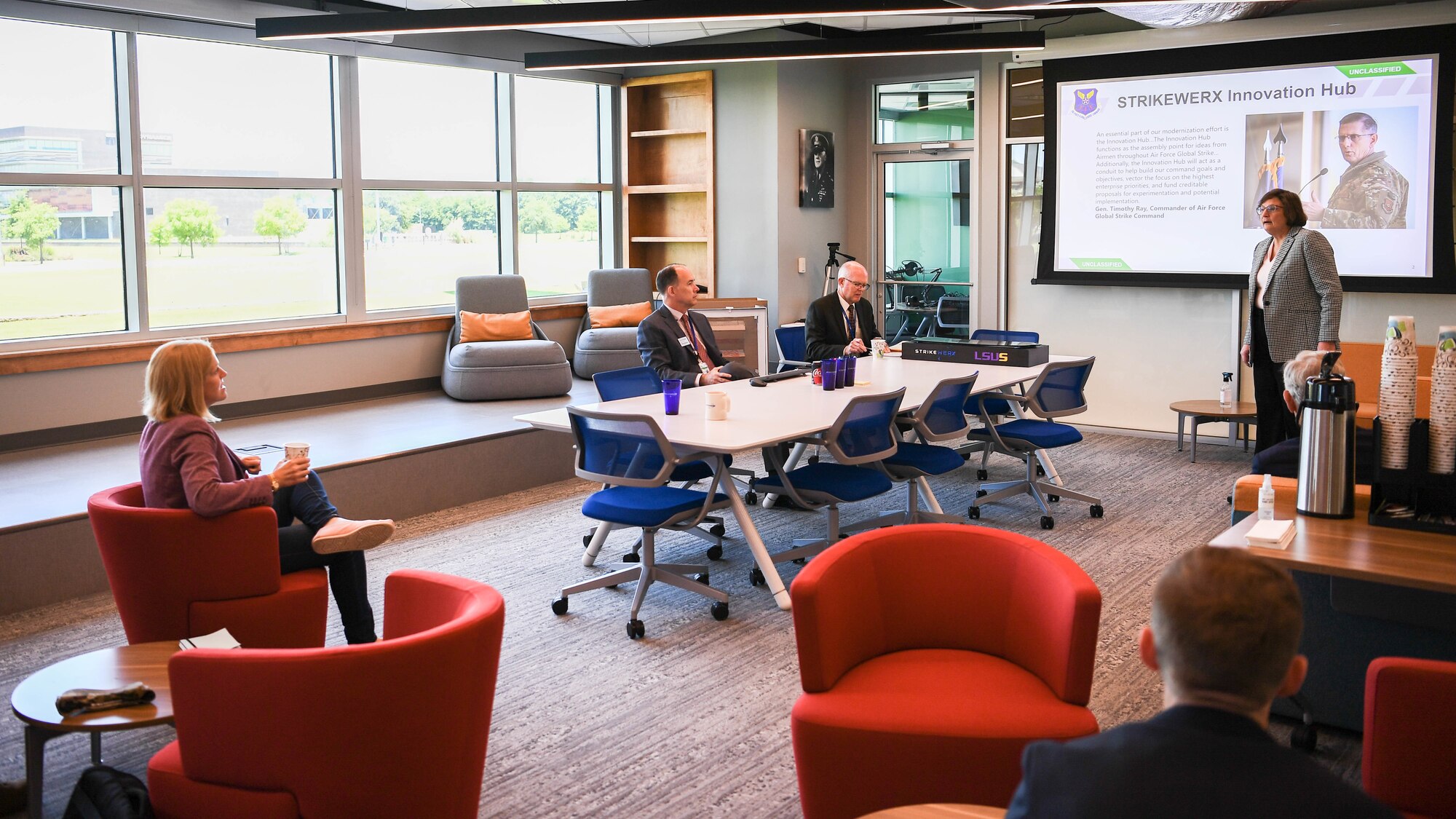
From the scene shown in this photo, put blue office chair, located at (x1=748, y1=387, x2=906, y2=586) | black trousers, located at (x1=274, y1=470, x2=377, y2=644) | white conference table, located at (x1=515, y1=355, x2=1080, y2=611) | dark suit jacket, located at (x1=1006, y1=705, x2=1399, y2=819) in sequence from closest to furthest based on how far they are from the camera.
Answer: dark suit jacket, located at (x1=1006, y1=705, x2=1399, y2=819) → black trousers, located at (x1=274, y1=470, x2=377, y2=644) → white conference table, located at (x1=515, y1=355, x2=1080, y2=611) → blue office chair, located at (x1=748, y1=387, x2=906, y2=586)

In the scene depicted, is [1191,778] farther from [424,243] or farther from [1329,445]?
[424,243]

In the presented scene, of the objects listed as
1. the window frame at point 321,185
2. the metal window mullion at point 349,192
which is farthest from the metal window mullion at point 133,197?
the metal window mullion at point 349,192

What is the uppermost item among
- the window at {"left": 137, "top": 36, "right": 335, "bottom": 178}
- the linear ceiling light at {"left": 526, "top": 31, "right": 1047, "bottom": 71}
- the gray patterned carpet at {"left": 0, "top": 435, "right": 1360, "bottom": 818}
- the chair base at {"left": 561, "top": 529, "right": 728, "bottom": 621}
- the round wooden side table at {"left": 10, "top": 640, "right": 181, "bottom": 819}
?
the linear ceiling light at {"left": 526, "top": 31, "right": 1047, "bottom": 71}

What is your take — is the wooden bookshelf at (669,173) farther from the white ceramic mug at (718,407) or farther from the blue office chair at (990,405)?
the white ceramic mug at (718,407)

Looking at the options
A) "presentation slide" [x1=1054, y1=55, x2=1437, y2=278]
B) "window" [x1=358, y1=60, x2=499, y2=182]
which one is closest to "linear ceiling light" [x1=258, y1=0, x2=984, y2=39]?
"window" [x1=358, y1=60, x2=499, y2=182]

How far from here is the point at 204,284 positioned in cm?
789

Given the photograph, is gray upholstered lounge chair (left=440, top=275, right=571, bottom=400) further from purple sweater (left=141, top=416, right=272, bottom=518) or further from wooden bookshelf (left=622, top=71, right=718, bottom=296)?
purple sweater (left=141, top=416, right=272, bottom=518)

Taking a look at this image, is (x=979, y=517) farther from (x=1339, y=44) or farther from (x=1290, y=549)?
(x=1339, y=44)

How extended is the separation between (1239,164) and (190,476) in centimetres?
738

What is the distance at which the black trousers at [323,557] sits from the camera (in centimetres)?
407

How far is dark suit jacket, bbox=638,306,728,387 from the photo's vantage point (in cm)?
655

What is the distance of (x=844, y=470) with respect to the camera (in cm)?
556

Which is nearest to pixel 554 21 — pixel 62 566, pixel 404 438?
pixel 404 438

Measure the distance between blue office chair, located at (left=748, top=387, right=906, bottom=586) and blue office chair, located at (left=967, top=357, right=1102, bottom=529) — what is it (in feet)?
4.02
